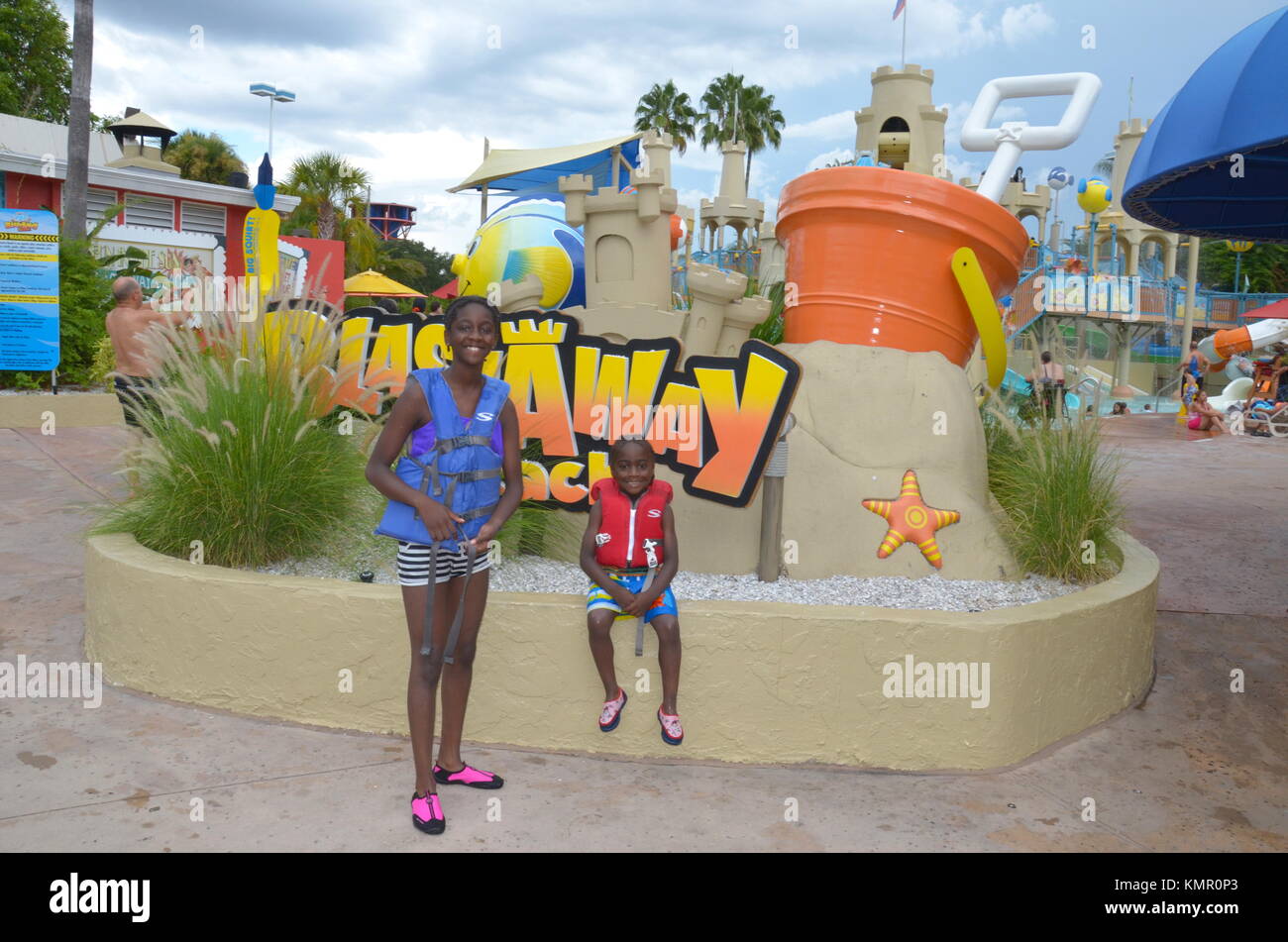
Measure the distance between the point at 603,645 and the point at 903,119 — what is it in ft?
29.7

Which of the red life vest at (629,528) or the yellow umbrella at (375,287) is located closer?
the red life vest at (629,528)

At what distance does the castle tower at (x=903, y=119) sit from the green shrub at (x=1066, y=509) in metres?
6.14

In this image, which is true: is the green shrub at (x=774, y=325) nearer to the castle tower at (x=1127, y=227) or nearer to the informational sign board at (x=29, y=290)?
the informational sign board at (x=29, y=290)

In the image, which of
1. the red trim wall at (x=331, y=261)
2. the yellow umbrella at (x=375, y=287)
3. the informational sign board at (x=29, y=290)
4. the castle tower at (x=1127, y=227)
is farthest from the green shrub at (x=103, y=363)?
the castle tower at (x=1127, y=227)

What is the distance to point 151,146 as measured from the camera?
2642cm

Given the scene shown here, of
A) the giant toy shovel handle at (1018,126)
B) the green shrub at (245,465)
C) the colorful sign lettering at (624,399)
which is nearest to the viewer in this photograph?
the green shrub at (245,465)

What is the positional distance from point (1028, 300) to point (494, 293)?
19.3 m

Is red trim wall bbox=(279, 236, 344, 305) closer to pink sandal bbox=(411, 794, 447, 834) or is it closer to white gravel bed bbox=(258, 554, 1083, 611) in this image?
white gravel bed bbox=(258, 554, 1083, 611)

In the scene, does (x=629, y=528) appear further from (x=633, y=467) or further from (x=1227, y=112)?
(x=1227, y=112)

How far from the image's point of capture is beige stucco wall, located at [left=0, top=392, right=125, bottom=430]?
1242 cm

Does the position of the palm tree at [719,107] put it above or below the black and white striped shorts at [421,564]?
above

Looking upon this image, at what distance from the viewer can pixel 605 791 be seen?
3846 mm

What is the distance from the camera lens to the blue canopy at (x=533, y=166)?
10391mm

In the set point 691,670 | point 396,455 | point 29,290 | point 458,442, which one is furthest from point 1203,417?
point 29,290
